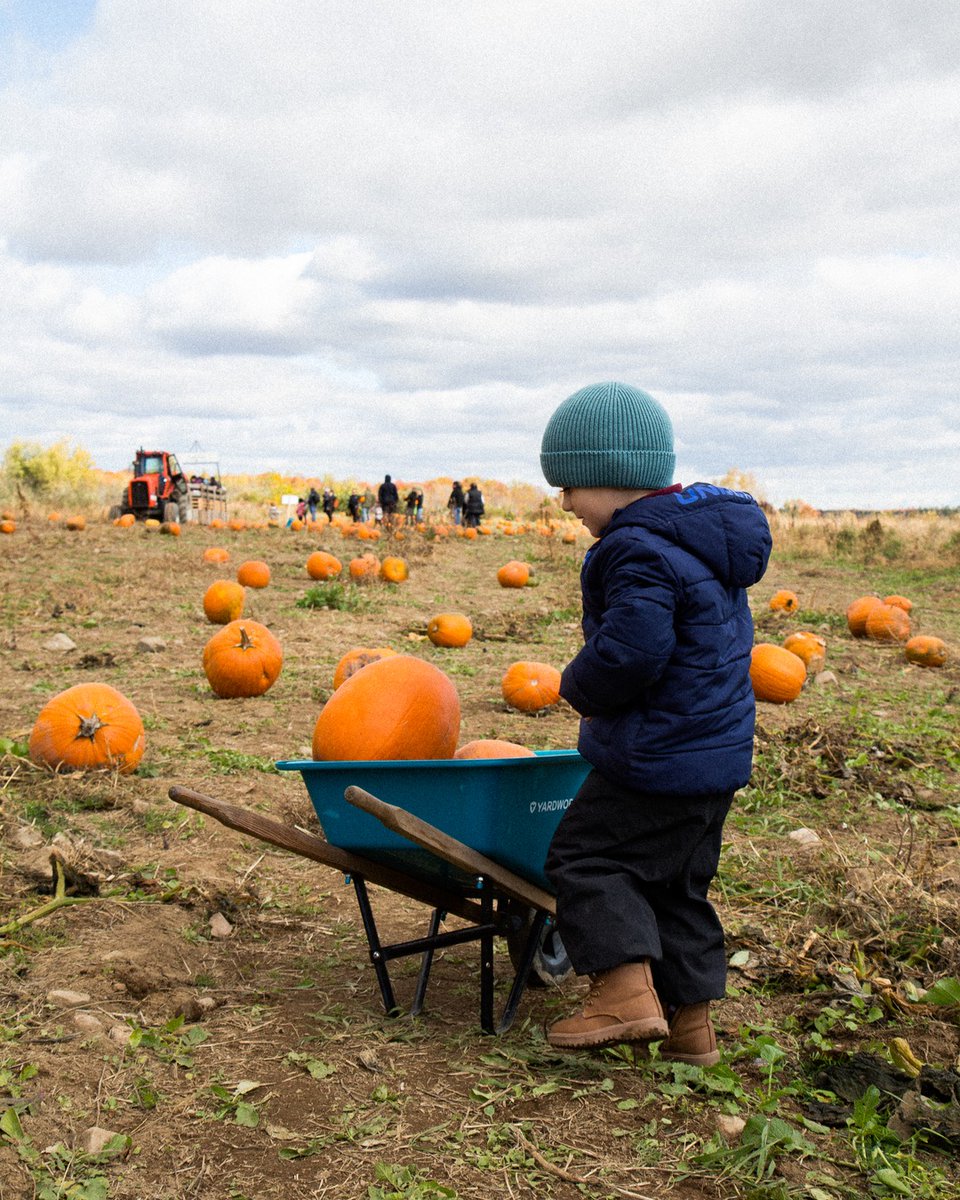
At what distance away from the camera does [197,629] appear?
11.6 metres

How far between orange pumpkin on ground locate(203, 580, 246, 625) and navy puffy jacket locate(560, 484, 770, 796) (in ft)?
29.4

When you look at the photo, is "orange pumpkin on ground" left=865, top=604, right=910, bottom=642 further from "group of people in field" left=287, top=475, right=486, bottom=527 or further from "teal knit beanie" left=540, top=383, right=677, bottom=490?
"group of people in field" left=287, top=475, right=486, bottom=527

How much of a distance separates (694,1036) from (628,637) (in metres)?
1.27

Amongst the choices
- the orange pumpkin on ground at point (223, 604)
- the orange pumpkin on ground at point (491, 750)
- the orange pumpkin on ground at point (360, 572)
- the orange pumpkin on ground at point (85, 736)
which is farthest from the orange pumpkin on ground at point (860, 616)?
the orange pumpkin on ground at point (491, 750)

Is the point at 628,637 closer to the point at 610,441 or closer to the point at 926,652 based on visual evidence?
the point at 610,441

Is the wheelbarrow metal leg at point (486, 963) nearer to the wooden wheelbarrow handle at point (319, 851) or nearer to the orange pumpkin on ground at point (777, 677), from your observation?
the wooden wheelbarrow handle at point (319, 851)

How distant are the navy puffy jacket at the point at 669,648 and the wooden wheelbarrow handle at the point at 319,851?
880 millimetres

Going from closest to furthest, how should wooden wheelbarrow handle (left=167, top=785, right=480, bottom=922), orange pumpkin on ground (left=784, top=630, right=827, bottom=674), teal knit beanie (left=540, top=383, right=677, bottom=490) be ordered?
1. teal knit beanie (left=540, top=383, right=677, bottom=490)
2. wooden wheelbarrow handle (left=167, top=785, right=480, bottom=922)
3. orange pumpkin on ground (left=784, top=630, right=827, bottom=674)

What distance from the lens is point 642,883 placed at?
320cm

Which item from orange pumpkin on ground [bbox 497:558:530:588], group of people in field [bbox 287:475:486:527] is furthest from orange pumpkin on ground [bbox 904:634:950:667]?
group of people in field [bbox 287:475:486:527]

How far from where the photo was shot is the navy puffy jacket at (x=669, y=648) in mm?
3035

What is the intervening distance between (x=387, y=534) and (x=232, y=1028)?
20511 millimetres

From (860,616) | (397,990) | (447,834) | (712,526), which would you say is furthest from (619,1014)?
(860,616)

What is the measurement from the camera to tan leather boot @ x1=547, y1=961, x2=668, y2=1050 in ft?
9.77
